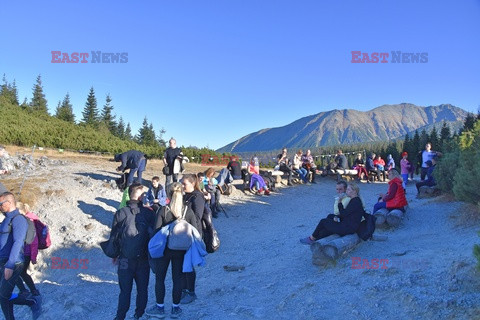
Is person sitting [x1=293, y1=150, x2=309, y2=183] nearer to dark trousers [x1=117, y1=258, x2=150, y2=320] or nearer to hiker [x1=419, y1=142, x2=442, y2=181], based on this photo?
hiker [x1=419, y1=142, x2=442, y2=181]

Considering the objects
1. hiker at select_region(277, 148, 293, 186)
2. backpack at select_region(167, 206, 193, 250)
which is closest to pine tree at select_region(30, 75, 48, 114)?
hiker at select_region(277, 148, 293, 186)

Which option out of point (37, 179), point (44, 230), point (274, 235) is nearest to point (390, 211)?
point (274, 235)

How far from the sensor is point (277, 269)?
22.2 ft

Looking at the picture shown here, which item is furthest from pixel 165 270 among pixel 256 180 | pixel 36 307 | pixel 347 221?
pixel 256 180

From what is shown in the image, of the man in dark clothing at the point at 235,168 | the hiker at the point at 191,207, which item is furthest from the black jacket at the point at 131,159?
the hiker at the point at 191,207

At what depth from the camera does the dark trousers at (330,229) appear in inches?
261

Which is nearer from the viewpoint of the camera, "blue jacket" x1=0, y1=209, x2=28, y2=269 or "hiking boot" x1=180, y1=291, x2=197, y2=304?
"blue jacket" x1=0, y1=209, x2=28, y2=269

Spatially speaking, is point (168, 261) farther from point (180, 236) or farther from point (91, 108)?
point (91, 108)

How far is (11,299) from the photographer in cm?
525

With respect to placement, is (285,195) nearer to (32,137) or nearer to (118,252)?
(118,252)

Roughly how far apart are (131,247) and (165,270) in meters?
0.60

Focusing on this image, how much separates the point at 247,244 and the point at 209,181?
320 cm

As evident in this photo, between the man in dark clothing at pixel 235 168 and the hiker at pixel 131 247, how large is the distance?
34.6ft

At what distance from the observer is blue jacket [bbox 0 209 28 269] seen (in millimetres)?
4816
